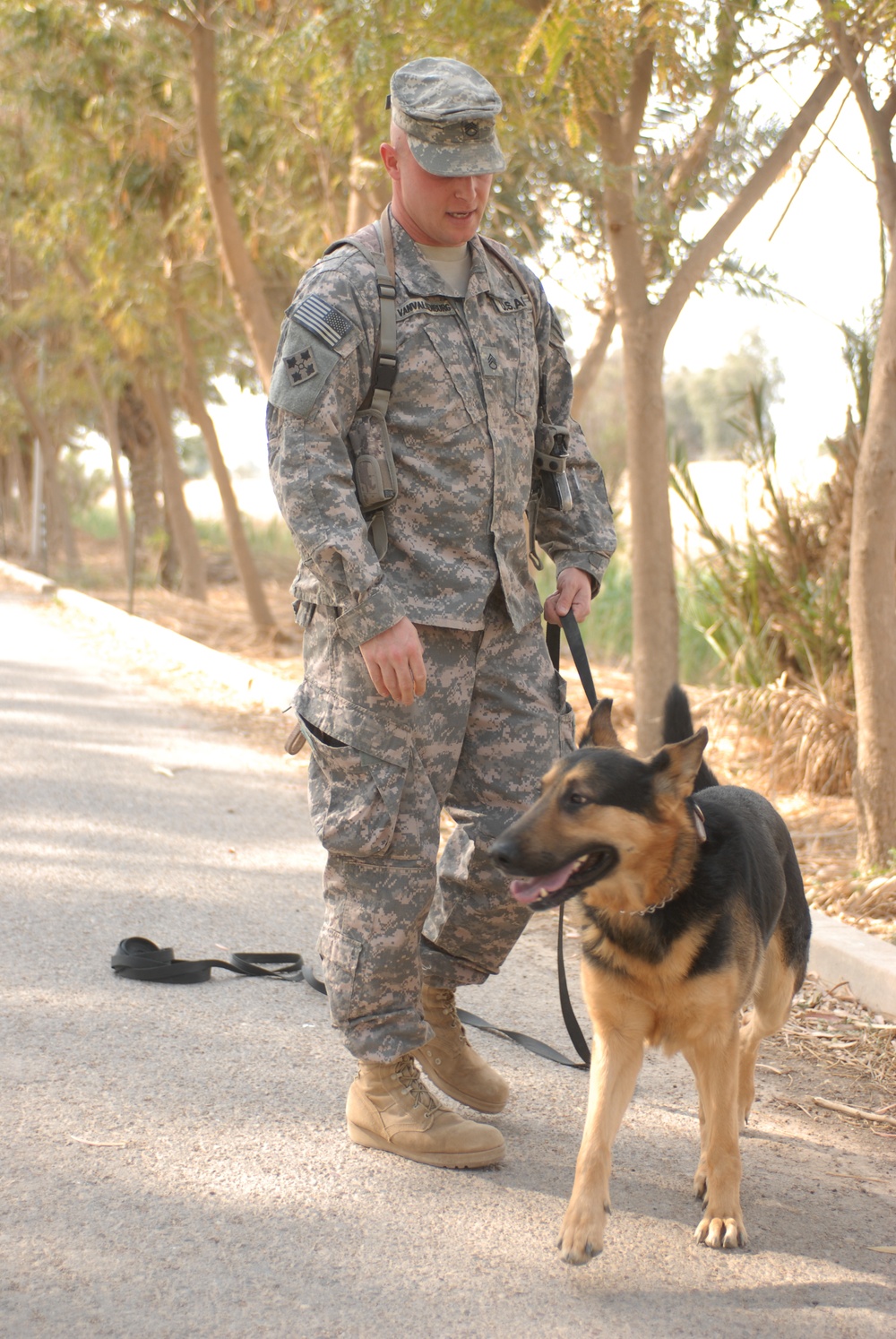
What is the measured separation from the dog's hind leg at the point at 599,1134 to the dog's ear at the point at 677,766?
524mm

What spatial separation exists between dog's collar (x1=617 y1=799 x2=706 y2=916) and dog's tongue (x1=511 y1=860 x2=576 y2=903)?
0.72ft

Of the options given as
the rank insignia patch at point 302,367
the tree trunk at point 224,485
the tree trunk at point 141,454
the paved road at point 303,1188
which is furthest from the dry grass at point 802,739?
the tree trunk at point 141,454

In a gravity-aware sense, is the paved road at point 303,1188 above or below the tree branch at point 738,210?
below

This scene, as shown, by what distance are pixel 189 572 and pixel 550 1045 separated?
15127 millimetres

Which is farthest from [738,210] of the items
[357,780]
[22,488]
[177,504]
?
[22,488]

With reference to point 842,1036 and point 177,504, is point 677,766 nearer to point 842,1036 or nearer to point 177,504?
point 842,1036

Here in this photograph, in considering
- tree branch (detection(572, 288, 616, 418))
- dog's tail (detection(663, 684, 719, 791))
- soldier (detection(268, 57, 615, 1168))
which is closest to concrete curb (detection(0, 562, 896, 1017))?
dog's tail (detection(663, 684, 719, 791))

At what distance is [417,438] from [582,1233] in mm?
1850

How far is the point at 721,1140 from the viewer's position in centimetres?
274

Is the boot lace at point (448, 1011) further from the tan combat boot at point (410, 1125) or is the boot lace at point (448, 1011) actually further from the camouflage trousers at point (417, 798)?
the tan combat boot at point (410, 1125)

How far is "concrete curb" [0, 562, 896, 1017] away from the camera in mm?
4113

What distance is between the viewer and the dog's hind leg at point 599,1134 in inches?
103

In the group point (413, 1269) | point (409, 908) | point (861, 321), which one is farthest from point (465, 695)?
point (861, 321)

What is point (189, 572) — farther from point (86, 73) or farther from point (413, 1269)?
point (413, 1269)
